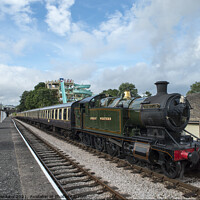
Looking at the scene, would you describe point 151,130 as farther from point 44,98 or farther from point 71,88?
point 71,88

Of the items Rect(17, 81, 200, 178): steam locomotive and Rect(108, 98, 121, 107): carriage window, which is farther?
Rect(108, 98, 121, 107): carriage window

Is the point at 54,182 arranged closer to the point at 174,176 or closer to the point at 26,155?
the point at 174,176

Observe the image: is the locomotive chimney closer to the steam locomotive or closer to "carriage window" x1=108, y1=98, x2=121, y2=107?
the steam locomotive

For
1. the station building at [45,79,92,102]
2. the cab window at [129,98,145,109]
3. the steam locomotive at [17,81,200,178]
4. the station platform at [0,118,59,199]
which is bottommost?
the station platform at [0,118,59,199]

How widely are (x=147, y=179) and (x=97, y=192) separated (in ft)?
6.46

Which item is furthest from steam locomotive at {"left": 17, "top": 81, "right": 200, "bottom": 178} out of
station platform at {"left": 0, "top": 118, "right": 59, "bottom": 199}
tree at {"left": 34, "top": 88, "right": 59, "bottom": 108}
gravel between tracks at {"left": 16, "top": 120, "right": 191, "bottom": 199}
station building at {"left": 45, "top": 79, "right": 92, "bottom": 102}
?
station building at {"left": 45, "top": 79, "right": 92, "bottom": 102}

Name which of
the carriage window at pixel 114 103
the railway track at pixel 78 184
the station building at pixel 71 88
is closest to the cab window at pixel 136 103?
the carriage window at pixel 114 103

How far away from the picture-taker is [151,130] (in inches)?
292

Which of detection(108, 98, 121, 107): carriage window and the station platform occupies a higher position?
detection(108, 98, 121, 107): carriage window

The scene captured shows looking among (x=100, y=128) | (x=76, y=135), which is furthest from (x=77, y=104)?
(x=100, y=128)

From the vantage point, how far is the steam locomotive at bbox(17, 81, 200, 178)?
6410 millimetres

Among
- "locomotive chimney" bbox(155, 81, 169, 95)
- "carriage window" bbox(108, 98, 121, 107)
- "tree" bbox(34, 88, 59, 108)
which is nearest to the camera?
"locomotive chimney" bbox(155, 81, 169, 95)

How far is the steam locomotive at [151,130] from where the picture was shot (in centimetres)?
641

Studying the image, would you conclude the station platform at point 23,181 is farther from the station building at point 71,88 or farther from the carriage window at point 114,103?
the station building at point 71,88
